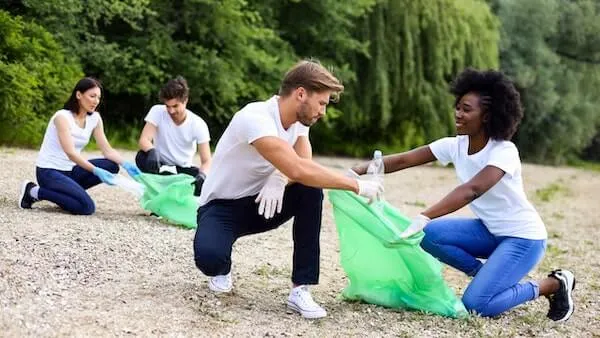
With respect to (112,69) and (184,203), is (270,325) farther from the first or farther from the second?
(112,69)

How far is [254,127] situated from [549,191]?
12593 mm

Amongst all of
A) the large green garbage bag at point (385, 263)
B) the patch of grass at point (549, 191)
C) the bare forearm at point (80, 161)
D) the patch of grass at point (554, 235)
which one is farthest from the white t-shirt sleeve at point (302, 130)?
the patch of grass at point (549, 191)

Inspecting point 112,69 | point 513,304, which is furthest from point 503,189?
point 112,69

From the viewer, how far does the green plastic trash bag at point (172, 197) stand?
6.79 metres

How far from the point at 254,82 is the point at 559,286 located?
53.0ft

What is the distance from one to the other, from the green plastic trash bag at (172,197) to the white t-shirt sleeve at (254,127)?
8.80 feet

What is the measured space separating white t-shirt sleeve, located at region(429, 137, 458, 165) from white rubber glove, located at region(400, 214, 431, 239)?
20.1 inches

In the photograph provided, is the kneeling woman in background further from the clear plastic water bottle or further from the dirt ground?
the clear plastic water bottle

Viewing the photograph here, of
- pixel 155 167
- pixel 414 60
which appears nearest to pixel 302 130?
pixel 155 167

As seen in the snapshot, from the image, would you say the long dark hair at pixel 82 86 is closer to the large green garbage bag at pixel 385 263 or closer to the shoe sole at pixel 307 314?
the large green garbage bag at pixel 385 263

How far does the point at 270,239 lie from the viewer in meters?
6.83

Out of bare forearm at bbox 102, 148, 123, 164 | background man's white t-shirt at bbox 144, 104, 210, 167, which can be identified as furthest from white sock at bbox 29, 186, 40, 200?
background man's white t-shirt at bbox 144, 104, 210, 167

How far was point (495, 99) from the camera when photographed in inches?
179

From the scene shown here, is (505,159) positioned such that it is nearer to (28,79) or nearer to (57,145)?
(57,145)
